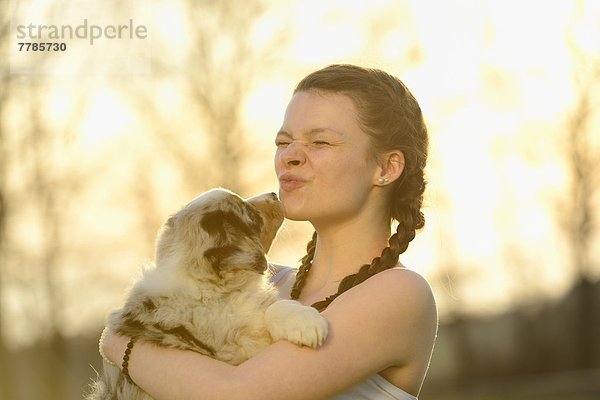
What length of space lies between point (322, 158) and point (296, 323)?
71 cm

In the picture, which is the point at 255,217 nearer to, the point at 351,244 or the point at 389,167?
the point at 351,244

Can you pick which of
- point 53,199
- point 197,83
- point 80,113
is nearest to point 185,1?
point 197,83

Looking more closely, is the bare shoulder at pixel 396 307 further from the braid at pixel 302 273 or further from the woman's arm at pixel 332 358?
the braid at pixel 302 273

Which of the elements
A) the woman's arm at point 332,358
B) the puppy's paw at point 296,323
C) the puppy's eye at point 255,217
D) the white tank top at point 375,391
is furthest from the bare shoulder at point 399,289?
the puppy's eye at point 255,217

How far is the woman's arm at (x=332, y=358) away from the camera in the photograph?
3.66 m

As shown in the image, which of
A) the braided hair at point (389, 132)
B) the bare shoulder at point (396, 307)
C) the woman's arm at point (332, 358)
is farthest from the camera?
the braided hair at point (389, 132)

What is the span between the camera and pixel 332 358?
374 cm

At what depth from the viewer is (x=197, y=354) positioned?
12.5 feet

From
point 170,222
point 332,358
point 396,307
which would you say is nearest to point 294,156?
point 170,222

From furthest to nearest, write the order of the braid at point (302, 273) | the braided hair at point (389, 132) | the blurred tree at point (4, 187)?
the blurred tree at point (4, 187)
the braid at point (302, 273)
the braided hair at point (389, 132)

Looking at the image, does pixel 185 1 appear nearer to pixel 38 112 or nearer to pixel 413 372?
pixel 38 112

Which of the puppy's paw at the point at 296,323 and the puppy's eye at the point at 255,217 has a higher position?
the puppy's eye at the point at 255,217

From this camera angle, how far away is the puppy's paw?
3.74 meters

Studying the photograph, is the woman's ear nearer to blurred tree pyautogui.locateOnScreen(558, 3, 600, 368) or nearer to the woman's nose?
the woman's nose
